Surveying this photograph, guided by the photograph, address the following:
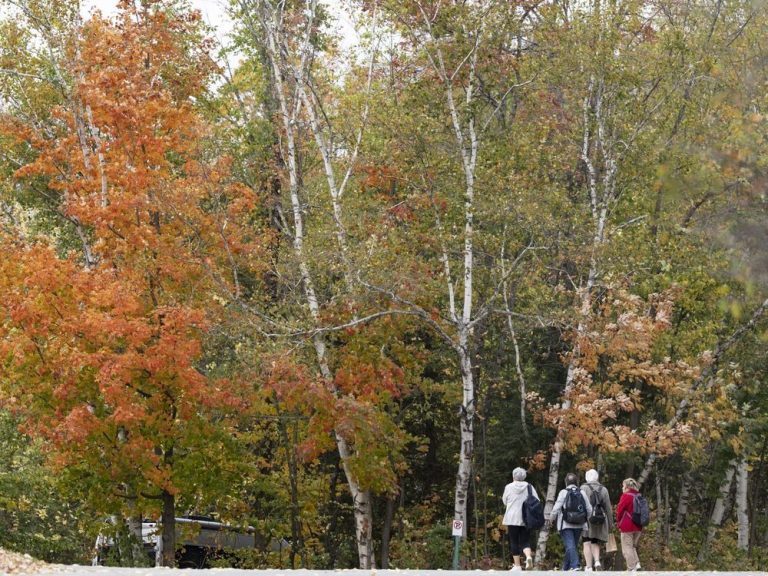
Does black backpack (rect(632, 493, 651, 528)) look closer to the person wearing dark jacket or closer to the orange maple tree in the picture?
the person wearing dark jacket

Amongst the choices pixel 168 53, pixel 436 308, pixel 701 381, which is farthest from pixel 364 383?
pixel 168 53

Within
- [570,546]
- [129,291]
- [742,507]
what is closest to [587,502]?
[570,546]

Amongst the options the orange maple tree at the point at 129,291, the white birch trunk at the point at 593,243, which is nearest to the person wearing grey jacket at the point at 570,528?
the white birch trunk at the point at 593,243

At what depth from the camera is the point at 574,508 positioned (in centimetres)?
1695

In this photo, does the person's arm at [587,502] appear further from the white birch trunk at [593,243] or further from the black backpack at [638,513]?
the white birch trunk at [593,243]

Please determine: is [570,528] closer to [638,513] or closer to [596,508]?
[596,508]

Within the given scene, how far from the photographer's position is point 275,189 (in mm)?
29734

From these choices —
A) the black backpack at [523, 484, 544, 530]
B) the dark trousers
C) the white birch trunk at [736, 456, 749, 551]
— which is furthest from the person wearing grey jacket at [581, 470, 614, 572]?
the white birch trunk at [736, 456, 749, 551]

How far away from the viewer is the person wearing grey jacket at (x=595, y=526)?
17141 millimetres

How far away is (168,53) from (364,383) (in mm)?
8824

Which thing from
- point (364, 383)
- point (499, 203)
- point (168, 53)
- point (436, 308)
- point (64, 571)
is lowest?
point (64, 571)

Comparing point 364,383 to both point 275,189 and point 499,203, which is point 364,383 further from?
point 275,189

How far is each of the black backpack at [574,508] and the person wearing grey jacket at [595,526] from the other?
0.65 feet

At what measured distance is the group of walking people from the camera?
16984 mm
